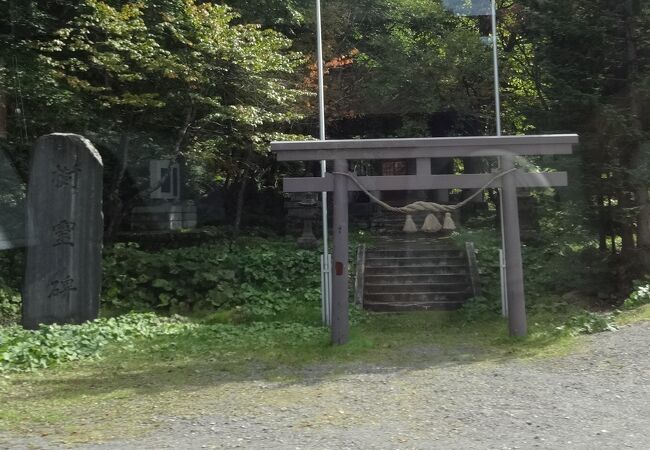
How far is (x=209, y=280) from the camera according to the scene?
14.8m

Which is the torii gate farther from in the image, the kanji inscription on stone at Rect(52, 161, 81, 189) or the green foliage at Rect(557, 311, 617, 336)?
the kanji inscription on stone at Rect(52, 161, 81, 189)

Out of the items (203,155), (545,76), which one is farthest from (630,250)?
(203,155)

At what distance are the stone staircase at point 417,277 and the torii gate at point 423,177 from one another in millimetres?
4466

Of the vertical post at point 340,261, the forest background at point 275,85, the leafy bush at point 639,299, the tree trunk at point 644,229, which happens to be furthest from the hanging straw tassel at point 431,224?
the vertical post at point 340,261

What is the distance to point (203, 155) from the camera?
1636 cm

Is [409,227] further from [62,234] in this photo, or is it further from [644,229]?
[62,234]

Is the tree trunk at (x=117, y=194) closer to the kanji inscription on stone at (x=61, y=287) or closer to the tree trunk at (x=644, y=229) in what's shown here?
the kanji inscription on stone at (x=61, y=287)

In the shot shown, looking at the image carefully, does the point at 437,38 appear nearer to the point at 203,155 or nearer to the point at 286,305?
the point at 203,155

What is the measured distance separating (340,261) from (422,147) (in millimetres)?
1968

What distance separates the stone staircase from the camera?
14344mm

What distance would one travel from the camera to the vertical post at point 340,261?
9.59 m

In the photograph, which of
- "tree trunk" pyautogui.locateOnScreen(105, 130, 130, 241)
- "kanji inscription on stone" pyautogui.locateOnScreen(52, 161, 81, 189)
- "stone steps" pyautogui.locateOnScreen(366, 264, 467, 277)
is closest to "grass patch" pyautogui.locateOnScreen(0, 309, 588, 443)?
"stone steps" pyautogui.locateOnScreen(366, 264, 467, 277)

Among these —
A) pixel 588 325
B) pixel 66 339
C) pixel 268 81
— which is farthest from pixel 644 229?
pixel 66 339

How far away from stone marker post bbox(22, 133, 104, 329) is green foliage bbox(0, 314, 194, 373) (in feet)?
1.60
